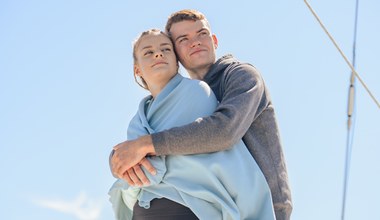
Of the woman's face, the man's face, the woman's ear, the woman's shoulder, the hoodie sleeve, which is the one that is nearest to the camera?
the hoodie sleeve

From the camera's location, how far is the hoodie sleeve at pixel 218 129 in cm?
300

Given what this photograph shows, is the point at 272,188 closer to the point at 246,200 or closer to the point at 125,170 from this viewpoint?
the point at 246,200

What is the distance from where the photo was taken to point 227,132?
9.91 ft

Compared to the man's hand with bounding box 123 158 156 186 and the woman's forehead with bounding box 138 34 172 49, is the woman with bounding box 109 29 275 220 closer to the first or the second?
the man's hand with bounding box 123 158 156 186

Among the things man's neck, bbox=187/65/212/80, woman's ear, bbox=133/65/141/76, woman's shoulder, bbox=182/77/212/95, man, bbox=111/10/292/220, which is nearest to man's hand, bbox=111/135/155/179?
man, bbox=111/10/292/220

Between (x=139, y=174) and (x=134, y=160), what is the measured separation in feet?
0.21

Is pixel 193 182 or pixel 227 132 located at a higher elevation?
pixel 227 132

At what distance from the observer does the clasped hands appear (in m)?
3.03

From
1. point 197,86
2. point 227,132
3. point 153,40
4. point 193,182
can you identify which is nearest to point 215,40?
point 153,40

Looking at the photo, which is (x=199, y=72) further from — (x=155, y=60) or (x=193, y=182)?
(x=193, y=182)

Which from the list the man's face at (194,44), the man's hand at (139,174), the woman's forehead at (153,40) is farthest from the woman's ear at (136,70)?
the man's hand at (139,174)

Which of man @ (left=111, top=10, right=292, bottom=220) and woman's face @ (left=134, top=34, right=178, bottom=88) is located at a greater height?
woman's face @ (left=134, top=34, right=178, bottom=88)

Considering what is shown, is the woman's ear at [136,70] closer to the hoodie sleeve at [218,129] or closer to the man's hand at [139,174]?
the hoodie sleeve at [218,129]

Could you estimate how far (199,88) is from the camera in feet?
10.7
